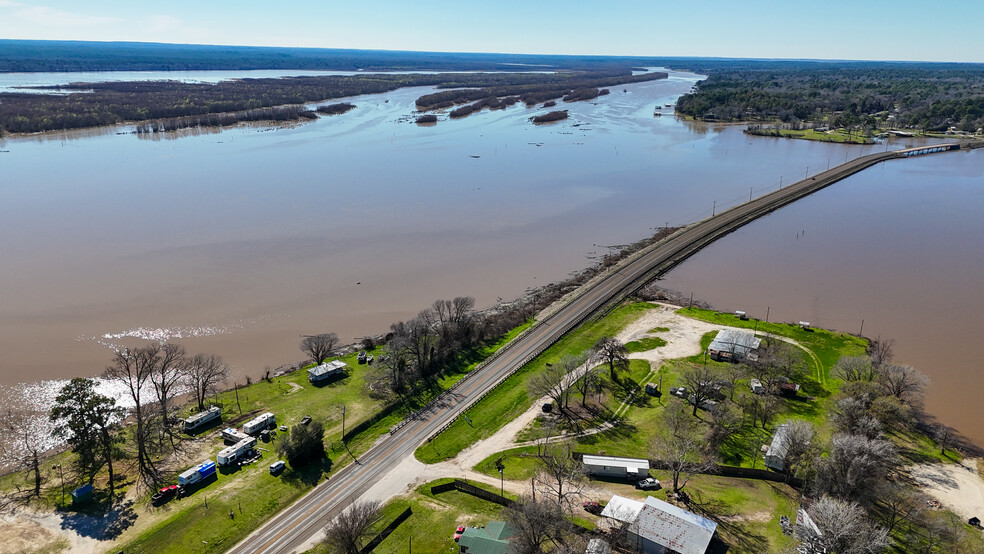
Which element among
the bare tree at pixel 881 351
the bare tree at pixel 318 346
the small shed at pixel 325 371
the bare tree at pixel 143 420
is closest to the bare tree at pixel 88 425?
the bare tree at pixel 143 420

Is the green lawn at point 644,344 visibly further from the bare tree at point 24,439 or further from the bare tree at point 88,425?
the bare tree at point 24,439

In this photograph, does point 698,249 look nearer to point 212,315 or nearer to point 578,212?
point 578,212

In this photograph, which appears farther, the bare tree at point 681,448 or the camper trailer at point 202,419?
the camper trailer at point 202,419

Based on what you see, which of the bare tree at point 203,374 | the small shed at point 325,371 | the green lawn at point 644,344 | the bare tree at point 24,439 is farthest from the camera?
the green lawn at point 644,344

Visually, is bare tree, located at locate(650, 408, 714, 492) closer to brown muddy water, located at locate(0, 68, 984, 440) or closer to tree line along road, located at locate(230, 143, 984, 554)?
tree line along road, located at locate(230, 143, 984, 554)

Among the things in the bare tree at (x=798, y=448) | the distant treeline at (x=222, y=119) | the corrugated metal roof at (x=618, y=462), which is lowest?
the corrugated metal roof at (x=618, y=462)

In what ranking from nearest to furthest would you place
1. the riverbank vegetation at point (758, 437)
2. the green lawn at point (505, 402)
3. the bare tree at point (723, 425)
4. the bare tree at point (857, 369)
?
Result: the riverbank vegetation at point (758, 437), the bare tree at point (723, 425), the green lawn at point (505, 402), the bare tree at point (857, 369)

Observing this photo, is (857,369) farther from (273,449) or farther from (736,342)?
(273,449)

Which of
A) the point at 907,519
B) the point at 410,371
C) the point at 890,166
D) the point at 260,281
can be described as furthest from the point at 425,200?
the point at 890,166
